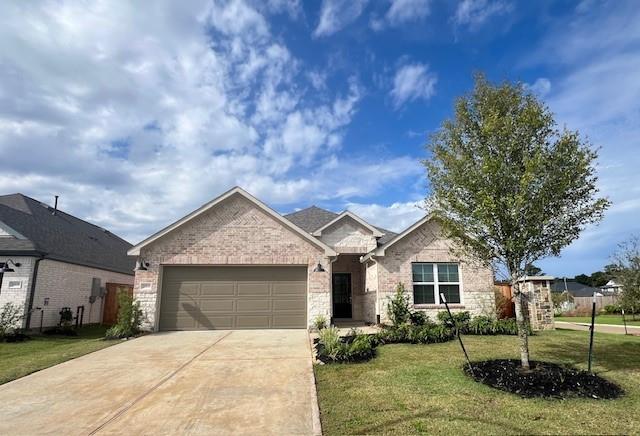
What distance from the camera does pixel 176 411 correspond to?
559 centimetres

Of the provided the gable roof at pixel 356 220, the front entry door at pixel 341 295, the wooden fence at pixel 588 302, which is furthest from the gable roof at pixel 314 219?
the wooden fence at pixel 588 302

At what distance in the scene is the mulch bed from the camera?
6.00m

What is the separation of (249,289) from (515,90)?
35.4 feet

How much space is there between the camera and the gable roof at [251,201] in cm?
1411

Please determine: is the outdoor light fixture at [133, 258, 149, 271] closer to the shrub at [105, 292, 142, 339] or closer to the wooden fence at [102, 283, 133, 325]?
the shrub at [105, 292, 142, 339]

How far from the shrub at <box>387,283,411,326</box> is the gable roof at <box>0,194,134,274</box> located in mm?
13185

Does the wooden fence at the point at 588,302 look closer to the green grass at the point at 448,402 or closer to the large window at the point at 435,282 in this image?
the large window at the point at 435,282

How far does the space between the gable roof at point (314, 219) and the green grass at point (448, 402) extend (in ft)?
37.6

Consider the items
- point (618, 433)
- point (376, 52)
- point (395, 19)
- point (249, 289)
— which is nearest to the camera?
point (618, 433)

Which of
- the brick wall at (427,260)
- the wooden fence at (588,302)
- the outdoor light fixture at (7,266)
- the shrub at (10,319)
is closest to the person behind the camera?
the shrub at (10,319)

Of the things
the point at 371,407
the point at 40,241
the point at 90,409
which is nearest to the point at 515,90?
the point at 371,407

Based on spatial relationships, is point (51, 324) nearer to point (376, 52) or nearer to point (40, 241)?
point (40, 241)

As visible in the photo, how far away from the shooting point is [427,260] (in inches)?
615

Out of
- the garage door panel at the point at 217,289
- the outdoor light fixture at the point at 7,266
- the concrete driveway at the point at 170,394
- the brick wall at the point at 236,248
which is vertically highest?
the brick wall at the point at 236,248
